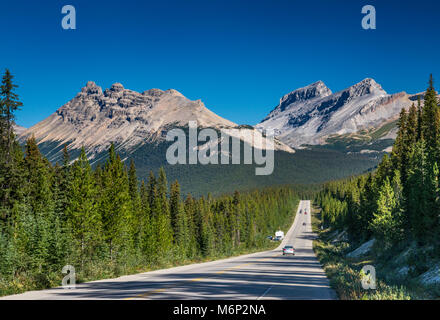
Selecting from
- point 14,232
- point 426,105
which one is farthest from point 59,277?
point 426,105

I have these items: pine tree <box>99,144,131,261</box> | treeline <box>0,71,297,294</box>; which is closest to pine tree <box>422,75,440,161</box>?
treeline <box>0,71,297,294</box>

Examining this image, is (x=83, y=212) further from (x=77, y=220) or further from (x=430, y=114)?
(x=430, y=114)

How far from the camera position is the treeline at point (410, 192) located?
31922 millimetres

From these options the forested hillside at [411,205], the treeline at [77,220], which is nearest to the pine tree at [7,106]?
the treeline at [77,220]

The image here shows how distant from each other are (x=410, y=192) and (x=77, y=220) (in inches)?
1328

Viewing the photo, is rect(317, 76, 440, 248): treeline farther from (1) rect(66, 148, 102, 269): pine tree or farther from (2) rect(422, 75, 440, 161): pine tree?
(1) rect(66, 148, 102, 269): pine tree

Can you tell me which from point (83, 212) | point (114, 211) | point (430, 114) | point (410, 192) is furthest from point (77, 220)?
point (430, 114)

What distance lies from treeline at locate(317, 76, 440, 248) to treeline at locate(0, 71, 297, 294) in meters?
22.7

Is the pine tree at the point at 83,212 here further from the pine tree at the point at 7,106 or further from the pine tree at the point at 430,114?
the pine tree at the point at 430,114
